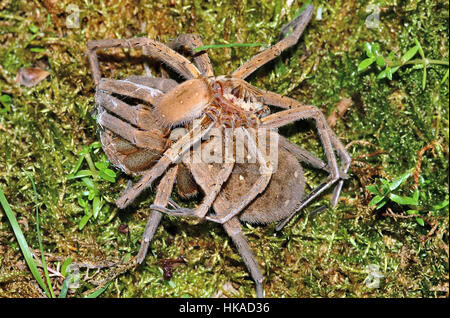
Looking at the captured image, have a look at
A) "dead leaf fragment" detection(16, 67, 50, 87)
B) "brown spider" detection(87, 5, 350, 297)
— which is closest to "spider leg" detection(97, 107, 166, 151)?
"brown spider" detection(87, 5, 350, 297)

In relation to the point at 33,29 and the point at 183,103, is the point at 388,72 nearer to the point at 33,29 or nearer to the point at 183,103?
the point at 183,103

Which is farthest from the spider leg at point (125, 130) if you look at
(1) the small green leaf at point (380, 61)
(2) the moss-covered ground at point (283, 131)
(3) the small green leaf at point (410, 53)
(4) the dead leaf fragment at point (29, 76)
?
(3) the small green leaf at point (410, 53)

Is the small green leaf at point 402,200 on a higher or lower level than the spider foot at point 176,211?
lower

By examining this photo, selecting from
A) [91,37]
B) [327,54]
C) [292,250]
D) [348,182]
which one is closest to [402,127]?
[348,182]

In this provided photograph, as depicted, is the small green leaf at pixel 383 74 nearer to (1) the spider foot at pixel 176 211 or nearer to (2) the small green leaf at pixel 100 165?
(1) the spider foot at pixel 176 211
